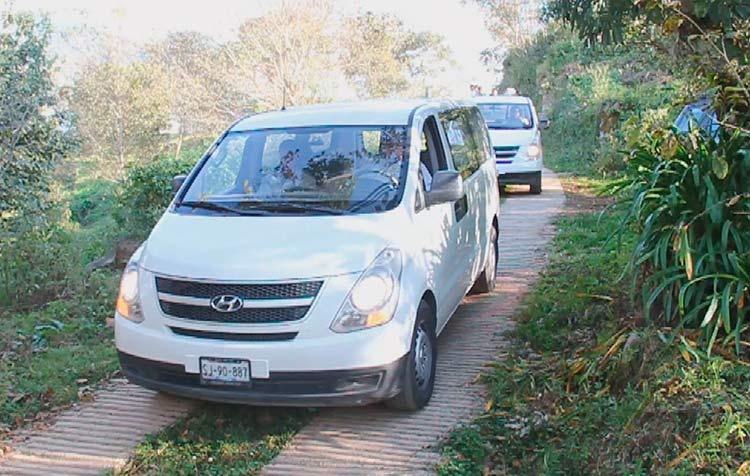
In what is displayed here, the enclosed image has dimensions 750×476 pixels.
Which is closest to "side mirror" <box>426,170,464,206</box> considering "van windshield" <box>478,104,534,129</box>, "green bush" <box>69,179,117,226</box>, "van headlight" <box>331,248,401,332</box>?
"van headlight" <box>331,248,401,332</box>

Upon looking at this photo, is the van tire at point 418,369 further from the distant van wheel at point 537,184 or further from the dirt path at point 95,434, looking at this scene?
the distant van wheel at point 537,184

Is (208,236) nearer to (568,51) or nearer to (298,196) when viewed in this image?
(298,196)

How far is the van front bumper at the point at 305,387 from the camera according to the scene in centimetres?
407

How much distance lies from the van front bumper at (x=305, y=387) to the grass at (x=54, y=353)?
4.50 ft

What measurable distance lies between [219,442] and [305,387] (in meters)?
0.67

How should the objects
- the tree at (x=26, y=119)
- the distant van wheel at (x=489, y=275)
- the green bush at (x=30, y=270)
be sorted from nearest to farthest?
the distant van wheel at (x=489, y=275) → the green bush at (x=30, y=270) → the tree at (x=26, y=119)

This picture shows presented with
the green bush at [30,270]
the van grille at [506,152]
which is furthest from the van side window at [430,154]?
the van grille at [506,152]

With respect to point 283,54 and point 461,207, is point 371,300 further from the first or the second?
point 283,54

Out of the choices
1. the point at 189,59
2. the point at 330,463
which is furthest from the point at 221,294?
the point at 189,59

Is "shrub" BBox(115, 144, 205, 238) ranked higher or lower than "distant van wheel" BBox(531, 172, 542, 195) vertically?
higher

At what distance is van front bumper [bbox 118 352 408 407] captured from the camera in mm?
4066

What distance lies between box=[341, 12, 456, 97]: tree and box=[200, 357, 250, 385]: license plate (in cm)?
2306

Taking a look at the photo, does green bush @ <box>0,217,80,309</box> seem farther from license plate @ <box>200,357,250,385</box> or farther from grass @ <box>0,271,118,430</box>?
license plate @ <box>200,357,250,385</box>

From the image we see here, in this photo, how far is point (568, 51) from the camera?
89.5 feet
